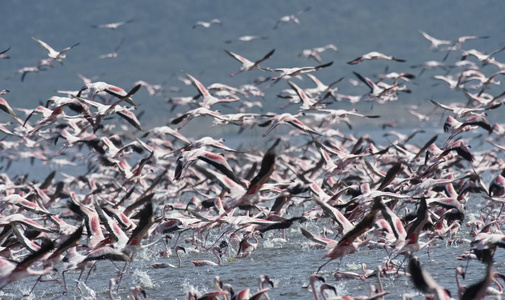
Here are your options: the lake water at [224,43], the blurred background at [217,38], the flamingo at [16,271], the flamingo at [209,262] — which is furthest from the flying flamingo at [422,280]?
the blurred background at [217,38]

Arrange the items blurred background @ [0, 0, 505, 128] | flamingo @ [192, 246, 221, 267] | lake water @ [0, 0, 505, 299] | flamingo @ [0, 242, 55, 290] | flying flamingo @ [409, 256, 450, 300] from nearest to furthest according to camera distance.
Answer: flying flamingo @ [409, 256, 450, 300] → flamingo @ [0, 242, 55, 290] → flamingo @ [192, 246, 221, 267] → lake water @ [0, 0, 505, 299] → blurred background @ [0, 0, 505, 128]

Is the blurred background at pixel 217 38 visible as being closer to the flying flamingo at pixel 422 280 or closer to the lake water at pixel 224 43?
the lake water at pixel 224 43

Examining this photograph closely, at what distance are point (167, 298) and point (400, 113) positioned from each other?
84.6 meters

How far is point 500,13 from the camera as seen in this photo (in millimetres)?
137500

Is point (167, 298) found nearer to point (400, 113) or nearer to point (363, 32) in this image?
point (400, 113)

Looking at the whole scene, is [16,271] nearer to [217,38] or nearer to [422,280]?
[422,280]

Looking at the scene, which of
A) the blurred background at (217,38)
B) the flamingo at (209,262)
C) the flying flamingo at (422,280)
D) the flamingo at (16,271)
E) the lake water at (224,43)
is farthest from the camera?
the blurred background at (217,38)

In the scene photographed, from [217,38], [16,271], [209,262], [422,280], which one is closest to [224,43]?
[217,38]

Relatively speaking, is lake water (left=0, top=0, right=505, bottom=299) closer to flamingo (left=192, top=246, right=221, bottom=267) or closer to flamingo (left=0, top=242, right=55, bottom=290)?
flamingo (left=192, top=246, right=221, bottom=267)

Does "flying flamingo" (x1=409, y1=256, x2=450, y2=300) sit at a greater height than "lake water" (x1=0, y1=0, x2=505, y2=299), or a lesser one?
greater

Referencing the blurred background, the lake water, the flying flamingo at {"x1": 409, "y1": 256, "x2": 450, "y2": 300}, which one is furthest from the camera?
the blurred background

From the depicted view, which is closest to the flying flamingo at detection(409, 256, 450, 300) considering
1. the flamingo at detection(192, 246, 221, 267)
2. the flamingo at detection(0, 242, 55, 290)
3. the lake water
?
the flamingo at detection(0, 242, 55, 290)

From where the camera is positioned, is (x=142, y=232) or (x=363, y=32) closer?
(x=142, y=232)

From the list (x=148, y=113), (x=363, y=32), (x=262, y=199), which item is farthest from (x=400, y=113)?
(x=262, y=199)
